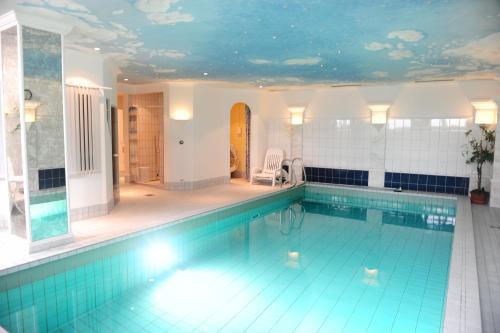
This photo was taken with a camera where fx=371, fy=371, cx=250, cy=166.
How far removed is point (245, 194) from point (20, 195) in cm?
502

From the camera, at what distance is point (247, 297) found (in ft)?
13.8

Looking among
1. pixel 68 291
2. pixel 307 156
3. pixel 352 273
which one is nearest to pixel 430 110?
pixel 307 156

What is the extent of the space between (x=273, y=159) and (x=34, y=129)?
741 cm

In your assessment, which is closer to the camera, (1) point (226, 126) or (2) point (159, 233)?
(2) point (159, 233)

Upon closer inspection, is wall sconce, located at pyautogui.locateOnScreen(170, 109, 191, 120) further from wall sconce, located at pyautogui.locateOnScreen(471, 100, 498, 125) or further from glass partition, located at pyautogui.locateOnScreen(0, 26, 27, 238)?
wall sconce, located at pyautogui.locateOnScreen(471, 100, 498, 125)

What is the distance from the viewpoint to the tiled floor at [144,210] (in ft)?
15.4

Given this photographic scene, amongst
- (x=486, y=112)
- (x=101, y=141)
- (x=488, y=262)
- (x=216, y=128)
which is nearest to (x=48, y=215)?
(x=101, y=141)

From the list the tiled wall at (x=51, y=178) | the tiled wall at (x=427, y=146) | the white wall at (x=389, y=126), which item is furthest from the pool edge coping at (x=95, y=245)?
the tiled wall at (x=427, y=146)

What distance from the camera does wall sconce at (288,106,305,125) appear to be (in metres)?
10.9

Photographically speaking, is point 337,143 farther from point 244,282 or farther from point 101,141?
point 244,282

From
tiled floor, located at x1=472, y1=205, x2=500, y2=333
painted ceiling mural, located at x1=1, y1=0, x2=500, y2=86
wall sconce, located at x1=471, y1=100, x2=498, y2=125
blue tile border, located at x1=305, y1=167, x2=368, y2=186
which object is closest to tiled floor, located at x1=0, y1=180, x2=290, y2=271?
blue tile border, located at x1=305, y1=167, x2=368, y2=186

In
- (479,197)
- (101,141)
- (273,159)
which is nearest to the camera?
(101,141)

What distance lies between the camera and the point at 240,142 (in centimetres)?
1255

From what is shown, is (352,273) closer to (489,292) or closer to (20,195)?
(489,292)
